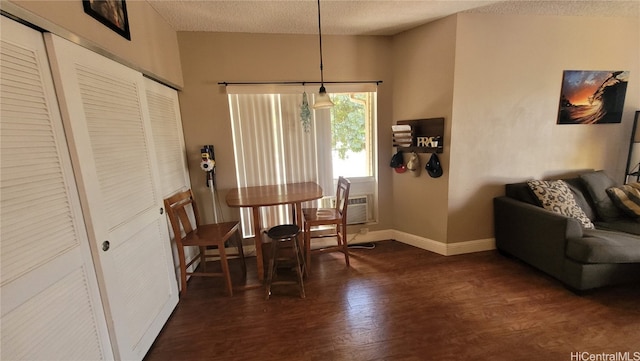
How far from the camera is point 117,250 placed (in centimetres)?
133

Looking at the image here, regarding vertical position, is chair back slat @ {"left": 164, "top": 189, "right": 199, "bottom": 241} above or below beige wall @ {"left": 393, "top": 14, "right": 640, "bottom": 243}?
below

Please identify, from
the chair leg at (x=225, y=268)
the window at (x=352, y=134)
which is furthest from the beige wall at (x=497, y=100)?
the chair leg at (x=225, y=268)

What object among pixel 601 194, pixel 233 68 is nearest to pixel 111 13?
pixel 233 68

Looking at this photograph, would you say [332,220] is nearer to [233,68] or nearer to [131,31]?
[233,68]

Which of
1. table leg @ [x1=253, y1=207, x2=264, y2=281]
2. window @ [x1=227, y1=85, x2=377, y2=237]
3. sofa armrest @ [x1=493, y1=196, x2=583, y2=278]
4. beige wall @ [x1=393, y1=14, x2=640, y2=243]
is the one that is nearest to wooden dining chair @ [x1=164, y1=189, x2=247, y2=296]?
table leg @ [x1=253, y1=207, x2=264, y2=281]

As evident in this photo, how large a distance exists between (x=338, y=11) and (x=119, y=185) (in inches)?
84.3

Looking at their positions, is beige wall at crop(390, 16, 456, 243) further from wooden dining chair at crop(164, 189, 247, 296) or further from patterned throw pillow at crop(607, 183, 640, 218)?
wooden dining chair at crop(164, 189, 247, 296)

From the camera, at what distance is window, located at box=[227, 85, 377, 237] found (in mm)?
2543

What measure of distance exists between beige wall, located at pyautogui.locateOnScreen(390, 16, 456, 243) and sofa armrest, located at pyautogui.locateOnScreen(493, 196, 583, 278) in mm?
573

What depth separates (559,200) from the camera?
2195 mm

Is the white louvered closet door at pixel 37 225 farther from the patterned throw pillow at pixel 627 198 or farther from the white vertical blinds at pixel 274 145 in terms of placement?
the patterned throw pillow at pixel 627 198

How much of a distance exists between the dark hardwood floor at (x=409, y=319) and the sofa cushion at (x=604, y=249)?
1.16 ft

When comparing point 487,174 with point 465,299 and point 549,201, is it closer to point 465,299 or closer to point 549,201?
point 549,201

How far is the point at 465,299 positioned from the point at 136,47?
3.11 m
